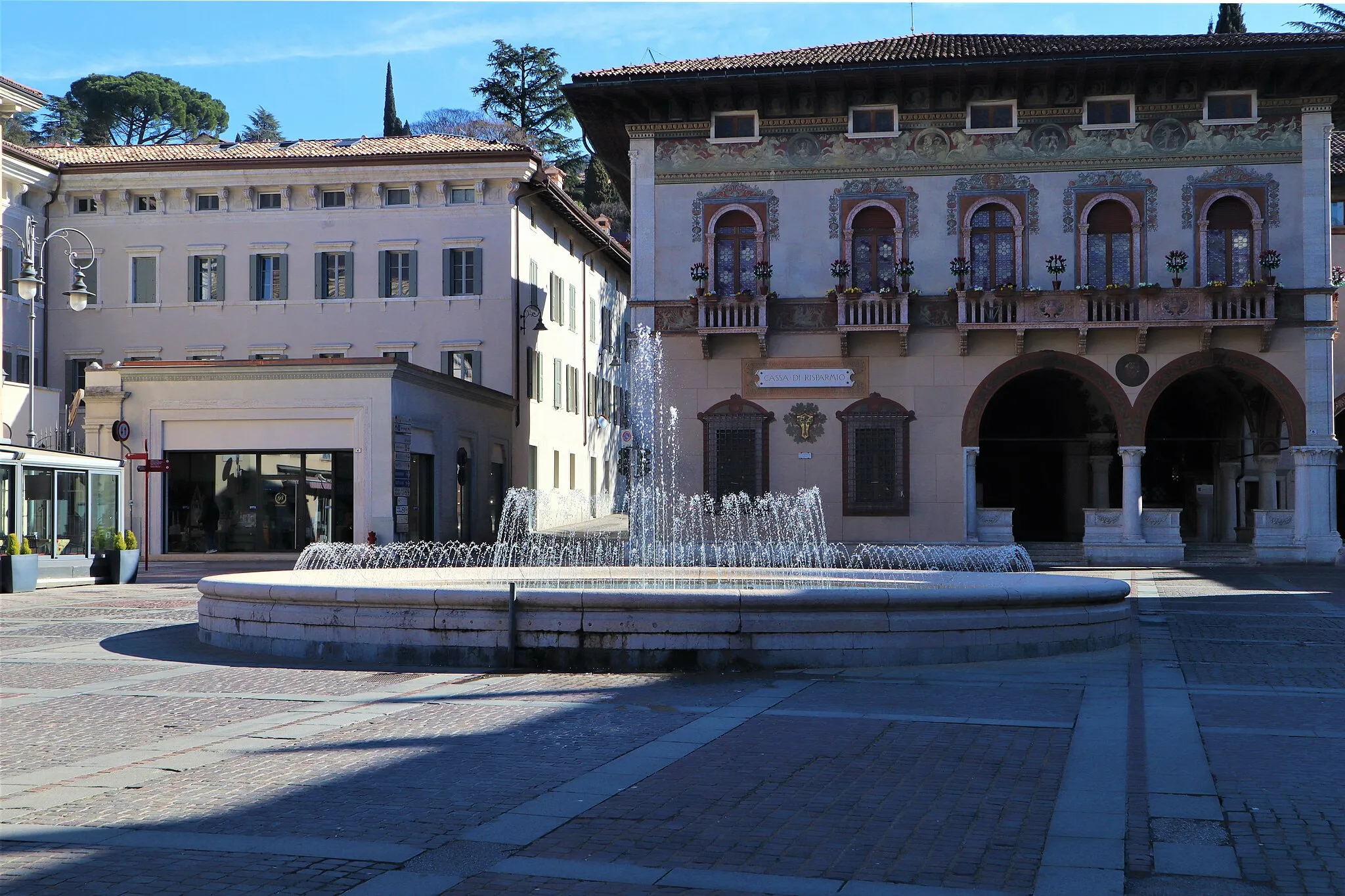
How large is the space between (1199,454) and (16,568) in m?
28.7

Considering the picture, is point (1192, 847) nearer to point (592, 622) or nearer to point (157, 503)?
point (592, 622)

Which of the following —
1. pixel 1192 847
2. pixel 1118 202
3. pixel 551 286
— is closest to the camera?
pixel 1192 847

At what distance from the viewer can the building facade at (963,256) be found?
1180 inches

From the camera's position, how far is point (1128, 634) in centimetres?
1482

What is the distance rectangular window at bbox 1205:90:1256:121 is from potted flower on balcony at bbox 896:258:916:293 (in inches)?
290

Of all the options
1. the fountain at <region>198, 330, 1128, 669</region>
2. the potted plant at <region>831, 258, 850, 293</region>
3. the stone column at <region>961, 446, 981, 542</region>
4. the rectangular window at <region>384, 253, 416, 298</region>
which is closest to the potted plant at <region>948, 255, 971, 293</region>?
the potted plant at <region>831, 258, 850, 293</region>

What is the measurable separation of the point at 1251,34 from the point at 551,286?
22419 millimetres

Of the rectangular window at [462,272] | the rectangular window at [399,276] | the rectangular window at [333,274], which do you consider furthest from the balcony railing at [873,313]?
the rectangular window at [333,274]

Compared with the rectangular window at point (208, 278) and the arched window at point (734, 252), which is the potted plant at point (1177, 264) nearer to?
the arched window at point (734, 252)

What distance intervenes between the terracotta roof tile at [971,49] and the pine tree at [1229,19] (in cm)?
2323

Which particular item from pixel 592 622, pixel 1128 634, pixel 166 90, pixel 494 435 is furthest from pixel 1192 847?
pixel 166 90

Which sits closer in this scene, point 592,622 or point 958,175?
point 592,622

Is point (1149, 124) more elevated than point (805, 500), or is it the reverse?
point (1149, 124)

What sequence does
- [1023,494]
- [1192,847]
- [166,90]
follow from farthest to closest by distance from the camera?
[166,90] < [1023,494] < [1192,847]
